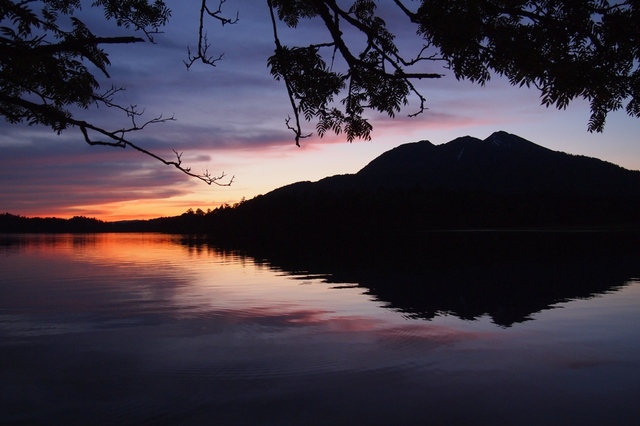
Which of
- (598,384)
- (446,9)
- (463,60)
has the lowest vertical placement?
(598,384)

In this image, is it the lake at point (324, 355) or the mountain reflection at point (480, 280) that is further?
the mountain reflection at point (480, 280)

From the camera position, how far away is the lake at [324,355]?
8.77 meters

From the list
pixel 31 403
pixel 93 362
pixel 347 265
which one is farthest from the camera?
pixel 347 265

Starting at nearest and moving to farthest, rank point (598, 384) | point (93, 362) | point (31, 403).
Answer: point (31, 403), point (598, 384), point (93, 362)

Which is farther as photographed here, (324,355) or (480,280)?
(480,280)

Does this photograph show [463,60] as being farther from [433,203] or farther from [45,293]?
[433,203]

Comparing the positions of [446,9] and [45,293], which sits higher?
[446,9]

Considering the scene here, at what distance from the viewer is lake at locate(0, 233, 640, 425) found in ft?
28.8

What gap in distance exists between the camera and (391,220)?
14288cm

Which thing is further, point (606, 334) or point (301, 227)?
point (301, 227)

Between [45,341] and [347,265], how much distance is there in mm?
24861

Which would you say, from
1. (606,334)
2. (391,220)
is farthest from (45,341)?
(391,220)

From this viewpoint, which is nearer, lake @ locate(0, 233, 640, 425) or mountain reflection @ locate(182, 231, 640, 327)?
lake @ locate(0, 233, 640, 425)

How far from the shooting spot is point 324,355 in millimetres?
12133
